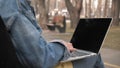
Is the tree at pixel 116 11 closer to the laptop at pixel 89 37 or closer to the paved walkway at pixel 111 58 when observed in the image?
the paved walkway at pixel 111 58

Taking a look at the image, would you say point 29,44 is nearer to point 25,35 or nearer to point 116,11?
point 25,35

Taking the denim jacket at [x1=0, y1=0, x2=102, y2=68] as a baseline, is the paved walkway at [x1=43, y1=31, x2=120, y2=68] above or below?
below

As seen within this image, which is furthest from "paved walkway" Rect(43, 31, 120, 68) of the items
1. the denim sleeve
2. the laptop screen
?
the denim sleeve

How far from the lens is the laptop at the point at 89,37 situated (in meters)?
2.60

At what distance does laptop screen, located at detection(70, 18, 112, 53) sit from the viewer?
2.72 metres

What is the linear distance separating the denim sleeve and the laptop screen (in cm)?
54

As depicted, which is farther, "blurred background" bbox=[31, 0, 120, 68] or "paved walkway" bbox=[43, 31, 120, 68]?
"blurred background" bbox=[31, 0, 120, 68]

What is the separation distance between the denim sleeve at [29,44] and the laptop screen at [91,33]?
1.76 ft

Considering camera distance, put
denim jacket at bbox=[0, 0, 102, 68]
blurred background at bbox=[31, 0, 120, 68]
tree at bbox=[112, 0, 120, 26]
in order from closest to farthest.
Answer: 1. denim jacket at bbox=[0, 0, 102, 68]
2. blurred background at bbox=[31, 0, 120, 68]
3. tree at bbox=[112, 0, 120, 26]

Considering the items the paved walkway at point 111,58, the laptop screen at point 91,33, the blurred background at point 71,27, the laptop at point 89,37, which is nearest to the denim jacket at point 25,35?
the laptop at point 89,37

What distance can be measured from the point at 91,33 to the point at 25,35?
852 millimetres

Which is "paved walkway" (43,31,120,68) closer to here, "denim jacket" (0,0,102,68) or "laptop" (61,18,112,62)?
"laptop" (61,18,112,62)

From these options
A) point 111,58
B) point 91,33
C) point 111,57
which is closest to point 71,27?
point 111,57

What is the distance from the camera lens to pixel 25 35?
2.19 meters
